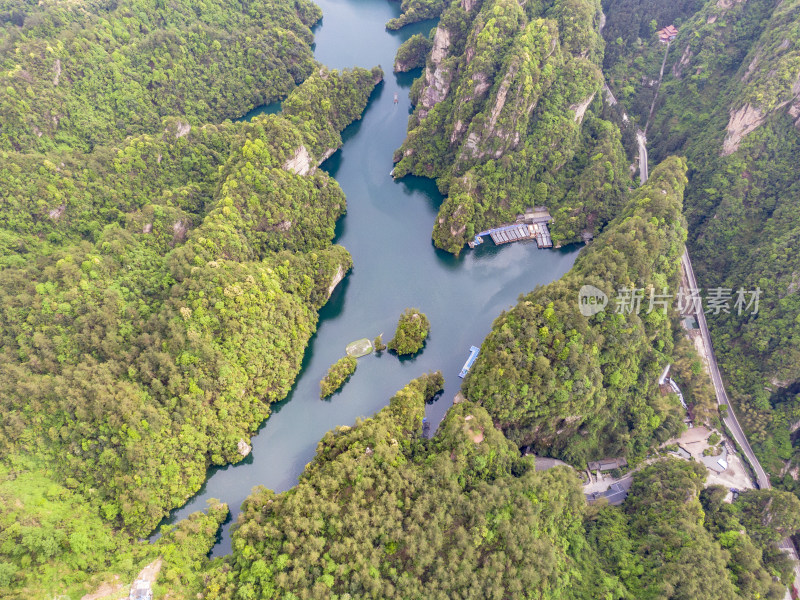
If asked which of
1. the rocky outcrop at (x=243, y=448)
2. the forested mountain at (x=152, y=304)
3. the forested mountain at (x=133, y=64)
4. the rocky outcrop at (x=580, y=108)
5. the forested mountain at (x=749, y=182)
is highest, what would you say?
the forested mountain at (x=133, y=64)

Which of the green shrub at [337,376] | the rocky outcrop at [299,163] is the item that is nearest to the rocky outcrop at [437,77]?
the rocky outcrop at [299,163]

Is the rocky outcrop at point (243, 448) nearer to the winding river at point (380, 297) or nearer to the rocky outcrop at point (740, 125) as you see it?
the winding river at point (380, 297)

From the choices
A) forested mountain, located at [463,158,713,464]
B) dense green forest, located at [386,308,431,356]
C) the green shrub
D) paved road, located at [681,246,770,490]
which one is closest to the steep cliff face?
paved road, located at [681,246,770,490]

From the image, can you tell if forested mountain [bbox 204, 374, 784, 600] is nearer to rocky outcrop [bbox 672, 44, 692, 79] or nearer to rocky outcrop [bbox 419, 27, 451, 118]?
rocky outcrop [bbox 419, 27, 451, 118]

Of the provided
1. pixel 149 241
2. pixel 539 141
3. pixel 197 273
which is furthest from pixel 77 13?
pixel 539 141

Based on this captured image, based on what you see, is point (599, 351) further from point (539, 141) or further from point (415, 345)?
point (539, 141)

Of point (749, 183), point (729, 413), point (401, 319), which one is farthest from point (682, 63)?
point (401, 319)

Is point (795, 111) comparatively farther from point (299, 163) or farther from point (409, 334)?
point (299, 163)
